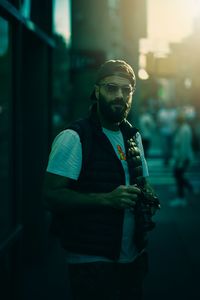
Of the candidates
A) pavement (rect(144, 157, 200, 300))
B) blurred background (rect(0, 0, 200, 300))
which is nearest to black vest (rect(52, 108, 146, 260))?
blurred background (rect(0, 0, 200, 300))

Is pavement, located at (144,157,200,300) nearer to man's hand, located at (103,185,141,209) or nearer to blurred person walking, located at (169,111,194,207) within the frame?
blurred person walking, located at (169,111,194,207)

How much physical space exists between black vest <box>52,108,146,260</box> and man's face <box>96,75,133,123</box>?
147 millimetres

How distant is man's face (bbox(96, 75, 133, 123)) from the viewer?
3.45m

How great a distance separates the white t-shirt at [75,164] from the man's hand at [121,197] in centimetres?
20

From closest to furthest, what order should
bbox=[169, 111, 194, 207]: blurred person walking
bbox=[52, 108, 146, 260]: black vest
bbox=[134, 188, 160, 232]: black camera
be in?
bbox=[52, 108, 146, 260]: black vest
bbox=[134, 188, 160, 232]: black camera
bbox=[169, 111, 194, 207]: blurred person walking

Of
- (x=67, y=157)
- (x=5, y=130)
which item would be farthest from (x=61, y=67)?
(x=67, y=157)

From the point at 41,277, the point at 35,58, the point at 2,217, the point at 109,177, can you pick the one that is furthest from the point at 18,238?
the point at 35,58

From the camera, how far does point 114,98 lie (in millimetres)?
3451

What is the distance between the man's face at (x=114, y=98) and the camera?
3449 millimetres

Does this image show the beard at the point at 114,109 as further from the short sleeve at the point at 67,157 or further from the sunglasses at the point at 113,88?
the short sleeve at the point at 67,157

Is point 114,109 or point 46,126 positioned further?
point 46,126

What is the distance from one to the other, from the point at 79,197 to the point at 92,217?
0.18 meters

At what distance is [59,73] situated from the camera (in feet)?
32.4

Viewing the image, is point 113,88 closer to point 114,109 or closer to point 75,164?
point 114,109
